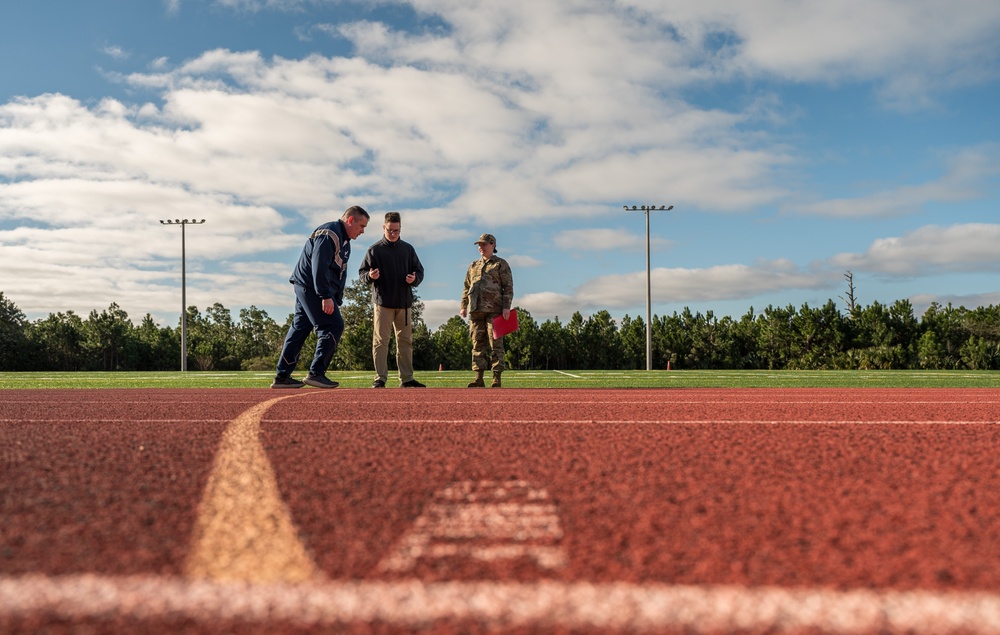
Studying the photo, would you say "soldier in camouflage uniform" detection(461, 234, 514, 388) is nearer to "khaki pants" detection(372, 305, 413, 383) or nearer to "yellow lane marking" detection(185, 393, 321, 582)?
"khaki pants" detection(372, 305, 413, 383)

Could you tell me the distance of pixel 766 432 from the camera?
442 centimetres

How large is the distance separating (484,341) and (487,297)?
2.11ft

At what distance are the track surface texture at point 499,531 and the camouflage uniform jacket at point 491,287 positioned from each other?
5455 mm

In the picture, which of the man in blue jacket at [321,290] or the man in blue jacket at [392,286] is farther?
the man in blue jacket at [392,286]

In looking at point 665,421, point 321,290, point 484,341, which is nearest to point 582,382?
point 484,341

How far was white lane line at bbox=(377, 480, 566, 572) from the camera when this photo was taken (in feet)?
6.64

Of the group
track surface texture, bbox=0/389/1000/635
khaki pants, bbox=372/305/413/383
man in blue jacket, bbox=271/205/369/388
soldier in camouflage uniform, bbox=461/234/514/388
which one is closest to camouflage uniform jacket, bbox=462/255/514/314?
soldier in camouflage uniform, bbox=461/234/514/388

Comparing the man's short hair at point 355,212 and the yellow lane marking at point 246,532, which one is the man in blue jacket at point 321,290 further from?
the yellow lane marking at point 246,532

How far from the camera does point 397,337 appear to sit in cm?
991

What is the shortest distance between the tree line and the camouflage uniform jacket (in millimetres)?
44332

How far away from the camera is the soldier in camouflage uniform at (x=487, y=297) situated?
32.2 feet

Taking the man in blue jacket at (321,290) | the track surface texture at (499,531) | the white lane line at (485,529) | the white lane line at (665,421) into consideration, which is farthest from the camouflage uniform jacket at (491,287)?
the white lane line at (485,529)

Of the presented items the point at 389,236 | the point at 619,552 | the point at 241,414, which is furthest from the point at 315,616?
the point at 389,236

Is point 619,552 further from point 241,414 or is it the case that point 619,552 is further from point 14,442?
point 241,414
